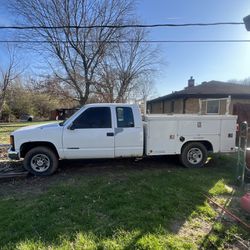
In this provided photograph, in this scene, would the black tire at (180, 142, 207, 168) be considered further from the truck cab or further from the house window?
the house window

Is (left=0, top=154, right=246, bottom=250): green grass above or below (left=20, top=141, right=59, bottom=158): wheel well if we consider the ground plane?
below

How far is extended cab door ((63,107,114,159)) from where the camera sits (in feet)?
22.1

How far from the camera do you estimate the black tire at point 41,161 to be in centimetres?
668

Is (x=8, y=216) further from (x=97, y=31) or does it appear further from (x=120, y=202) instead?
(x=97, y=31)

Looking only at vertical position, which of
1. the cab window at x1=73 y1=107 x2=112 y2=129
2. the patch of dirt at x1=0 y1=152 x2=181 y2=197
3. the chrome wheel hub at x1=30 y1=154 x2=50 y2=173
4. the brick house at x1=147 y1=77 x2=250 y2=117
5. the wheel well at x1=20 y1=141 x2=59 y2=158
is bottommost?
the patch of dirt at x1=0 y1=152 x2=181 y2=197

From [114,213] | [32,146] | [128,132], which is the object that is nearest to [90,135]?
[128,132]

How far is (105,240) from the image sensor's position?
3504mm

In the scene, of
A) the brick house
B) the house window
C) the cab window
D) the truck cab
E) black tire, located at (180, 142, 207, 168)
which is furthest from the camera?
the house window

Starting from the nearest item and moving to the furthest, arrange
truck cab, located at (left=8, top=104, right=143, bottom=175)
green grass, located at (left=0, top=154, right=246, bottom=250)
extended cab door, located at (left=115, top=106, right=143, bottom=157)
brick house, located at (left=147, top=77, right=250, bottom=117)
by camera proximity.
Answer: green grass, located at (left=0, top=154, right=246, bottom=250)
truck cab, located at (left=8, top=104, right=143, bottom=175)
extended cab door, located at (left=115, top=106, right=143, bottom=157)
brick house, located at (left=147, top=77, right=250, bottom=117)

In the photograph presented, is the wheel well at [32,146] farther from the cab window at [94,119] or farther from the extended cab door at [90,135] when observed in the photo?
the cab window at [94,119]

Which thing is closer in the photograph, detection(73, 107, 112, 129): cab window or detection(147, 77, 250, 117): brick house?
detection(73, 107, 112, 129): cab window

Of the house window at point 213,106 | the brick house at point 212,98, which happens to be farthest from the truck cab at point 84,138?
the house window at point 213,106

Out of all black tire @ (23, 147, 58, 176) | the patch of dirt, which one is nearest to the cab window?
black tire @ (23, 147, 58, 176)

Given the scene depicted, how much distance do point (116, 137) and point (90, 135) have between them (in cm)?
73
